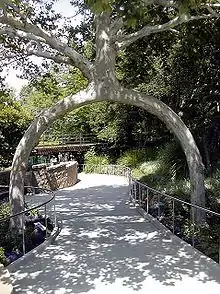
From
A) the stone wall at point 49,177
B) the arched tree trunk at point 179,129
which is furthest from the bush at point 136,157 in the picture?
the arched tree trunk at point 179,129

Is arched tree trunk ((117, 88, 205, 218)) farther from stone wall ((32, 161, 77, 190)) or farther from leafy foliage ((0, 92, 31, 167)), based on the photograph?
stone wall ((32, 161, 77, 190))

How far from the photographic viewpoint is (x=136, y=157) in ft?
99.6

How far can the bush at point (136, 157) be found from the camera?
28828mm

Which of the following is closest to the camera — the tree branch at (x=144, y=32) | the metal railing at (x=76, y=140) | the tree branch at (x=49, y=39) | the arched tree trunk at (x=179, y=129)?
the tree branch at (x=49, y=39)

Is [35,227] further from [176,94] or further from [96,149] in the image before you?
[96,149]

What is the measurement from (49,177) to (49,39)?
1201 cm

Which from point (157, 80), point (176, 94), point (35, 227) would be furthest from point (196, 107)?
point (35, 227)

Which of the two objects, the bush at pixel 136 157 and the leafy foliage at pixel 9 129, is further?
the bush at pixel 136 157

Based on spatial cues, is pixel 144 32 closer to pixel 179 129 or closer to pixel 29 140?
pixel 179 129

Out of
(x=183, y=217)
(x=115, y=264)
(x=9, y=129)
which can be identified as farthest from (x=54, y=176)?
(x=115, y=264)

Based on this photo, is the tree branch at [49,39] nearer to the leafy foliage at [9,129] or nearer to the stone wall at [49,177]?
the leafy foliage at [9,129]

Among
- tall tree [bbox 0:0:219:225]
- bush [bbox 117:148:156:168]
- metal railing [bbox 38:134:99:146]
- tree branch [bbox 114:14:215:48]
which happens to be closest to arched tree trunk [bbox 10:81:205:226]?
tall tree [bbox 0:0:219:225]

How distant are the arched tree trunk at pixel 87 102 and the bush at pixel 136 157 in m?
16.9

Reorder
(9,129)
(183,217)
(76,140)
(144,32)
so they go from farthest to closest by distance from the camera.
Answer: (76,140) < (9,129) < (183,217) < (144,32)
